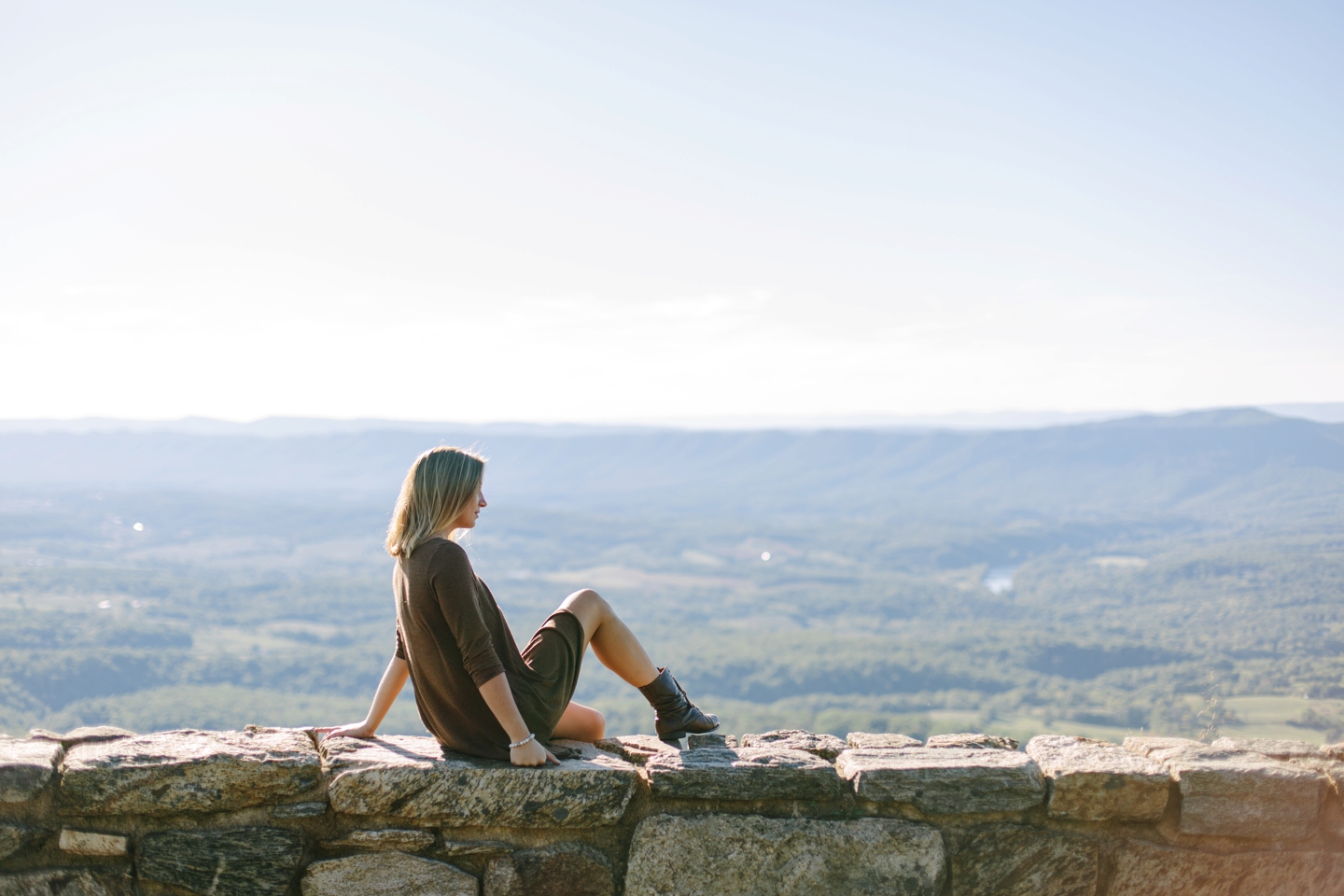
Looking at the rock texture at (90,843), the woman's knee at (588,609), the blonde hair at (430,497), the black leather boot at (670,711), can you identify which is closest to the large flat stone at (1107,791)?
the black leather boot at (670,711)

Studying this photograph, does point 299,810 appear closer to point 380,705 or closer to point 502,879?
point 380,705

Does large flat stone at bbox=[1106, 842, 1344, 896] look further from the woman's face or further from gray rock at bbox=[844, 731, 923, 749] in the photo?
the woman's face

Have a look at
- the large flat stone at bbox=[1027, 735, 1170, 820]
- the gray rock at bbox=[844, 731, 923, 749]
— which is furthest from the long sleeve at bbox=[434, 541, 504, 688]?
the large flat stone at bbox=[1027, 735, 1170, 820]

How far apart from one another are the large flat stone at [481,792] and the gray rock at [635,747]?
0.30 m

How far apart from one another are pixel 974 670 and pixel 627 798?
314 feet

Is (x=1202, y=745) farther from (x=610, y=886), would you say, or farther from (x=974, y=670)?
(x=974, y=670)

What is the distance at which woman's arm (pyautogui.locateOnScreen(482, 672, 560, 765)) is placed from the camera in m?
2.71

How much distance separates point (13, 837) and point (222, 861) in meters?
0.58

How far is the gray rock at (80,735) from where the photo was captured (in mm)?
2848

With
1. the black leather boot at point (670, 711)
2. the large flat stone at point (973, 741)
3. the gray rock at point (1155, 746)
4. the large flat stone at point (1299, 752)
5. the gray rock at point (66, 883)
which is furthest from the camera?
the black leather boot at point (670, 711)

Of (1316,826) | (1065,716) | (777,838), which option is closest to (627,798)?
(777,838)

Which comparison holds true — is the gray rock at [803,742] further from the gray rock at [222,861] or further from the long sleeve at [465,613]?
the gray rock at [222,861]

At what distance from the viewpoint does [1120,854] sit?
8.99 ft

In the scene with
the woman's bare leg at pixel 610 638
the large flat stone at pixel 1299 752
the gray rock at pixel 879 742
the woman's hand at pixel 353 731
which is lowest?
the gray rock at pixel 879 742
